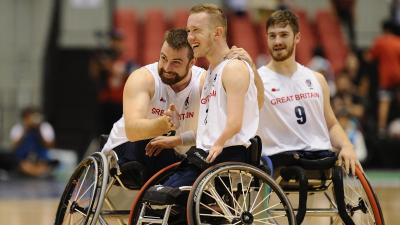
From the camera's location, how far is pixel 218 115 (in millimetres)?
5668

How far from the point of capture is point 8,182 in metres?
13.8

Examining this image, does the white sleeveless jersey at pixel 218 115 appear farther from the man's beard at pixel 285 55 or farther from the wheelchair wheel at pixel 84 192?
the man's beard at pixel 285 55

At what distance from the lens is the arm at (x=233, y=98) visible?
5488 mm

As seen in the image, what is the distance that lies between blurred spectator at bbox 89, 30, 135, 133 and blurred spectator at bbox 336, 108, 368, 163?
2694mm

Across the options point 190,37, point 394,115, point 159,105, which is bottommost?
point 394,115

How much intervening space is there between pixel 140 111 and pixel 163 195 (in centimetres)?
72

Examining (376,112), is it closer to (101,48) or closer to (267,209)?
(101,48)

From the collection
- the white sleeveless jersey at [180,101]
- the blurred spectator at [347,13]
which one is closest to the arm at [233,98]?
the white sleeveless jersey at [180,101]

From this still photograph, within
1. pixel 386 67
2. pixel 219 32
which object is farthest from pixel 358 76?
pixel 219 32

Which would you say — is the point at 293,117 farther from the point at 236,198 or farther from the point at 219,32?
the point at 236,198

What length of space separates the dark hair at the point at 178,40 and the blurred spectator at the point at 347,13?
12.0 m

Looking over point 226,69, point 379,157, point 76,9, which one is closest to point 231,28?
point 76,9

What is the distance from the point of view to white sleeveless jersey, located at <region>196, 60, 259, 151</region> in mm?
5660

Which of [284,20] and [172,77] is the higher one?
[284,20]
